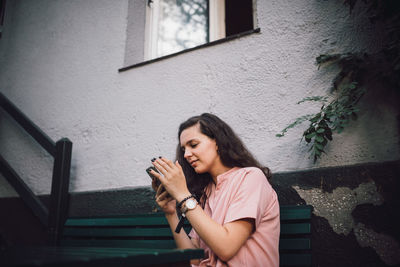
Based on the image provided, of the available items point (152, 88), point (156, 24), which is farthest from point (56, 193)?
point (156, 24)

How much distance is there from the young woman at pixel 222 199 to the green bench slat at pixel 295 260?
0.19 meters

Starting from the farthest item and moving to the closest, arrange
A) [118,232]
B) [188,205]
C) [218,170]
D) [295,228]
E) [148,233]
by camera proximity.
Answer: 1. [118,232]
2. [148,233]
3. [218,170]
4. [295,228]
5. [188,205]

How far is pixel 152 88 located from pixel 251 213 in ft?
5.62

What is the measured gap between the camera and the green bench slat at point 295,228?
163 centimetres

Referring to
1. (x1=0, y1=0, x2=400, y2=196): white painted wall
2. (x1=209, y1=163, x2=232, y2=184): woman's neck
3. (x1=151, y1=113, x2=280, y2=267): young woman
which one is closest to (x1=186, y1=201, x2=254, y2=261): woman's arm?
(x1=151, y1=113, x2=280, y2=267): young woman

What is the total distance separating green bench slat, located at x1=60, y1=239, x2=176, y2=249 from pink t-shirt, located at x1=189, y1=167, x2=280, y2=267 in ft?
1.65

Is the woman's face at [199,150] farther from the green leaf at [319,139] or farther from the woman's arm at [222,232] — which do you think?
the green leaf at [319,139]

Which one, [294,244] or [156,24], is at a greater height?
[156,24]

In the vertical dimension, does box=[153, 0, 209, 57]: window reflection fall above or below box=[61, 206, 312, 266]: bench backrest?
above

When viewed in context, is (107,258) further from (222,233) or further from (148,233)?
(148,233)

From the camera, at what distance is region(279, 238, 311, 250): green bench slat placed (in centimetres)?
161

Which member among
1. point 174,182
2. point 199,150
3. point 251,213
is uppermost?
point 199,150

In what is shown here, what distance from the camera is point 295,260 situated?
160 cm

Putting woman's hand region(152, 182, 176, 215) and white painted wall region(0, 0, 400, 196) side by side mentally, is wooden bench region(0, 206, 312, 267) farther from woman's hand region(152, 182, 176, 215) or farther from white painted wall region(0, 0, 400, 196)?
white painted wall region(0, 0, 400, 196)
